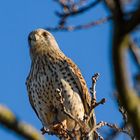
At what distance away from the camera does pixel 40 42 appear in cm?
748

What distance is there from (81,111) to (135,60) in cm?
413

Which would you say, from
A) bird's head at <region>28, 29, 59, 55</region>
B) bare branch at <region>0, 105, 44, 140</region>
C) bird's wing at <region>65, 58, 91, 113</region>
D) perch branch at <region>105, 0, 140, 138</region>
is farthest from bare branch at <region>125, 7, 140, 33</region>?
bird's head at <region>28, 29, 59, 55</region>

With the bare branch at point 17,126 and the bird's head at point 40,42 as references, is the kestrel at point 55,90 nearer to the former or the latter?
the bird's head at point 40,42

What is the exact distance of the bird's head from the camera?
7.28 metres

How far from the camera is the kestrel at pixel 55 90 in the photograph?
6.03 m

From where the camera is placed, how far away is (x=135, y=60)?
207 centimetres

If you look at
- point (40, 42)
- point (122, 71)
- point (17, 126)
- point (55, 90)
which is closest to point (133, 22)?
point (122, 71)

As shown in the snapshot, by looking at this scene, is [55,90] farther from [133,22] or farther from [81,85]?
[133,22]

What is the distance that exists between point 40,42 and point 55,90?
1.70m

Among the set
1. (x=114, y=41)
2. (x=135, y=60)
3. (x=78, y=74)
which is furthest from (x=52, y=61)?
(x=114, y=41)

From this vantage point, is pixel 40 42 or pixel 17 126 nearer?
pixel 17 126

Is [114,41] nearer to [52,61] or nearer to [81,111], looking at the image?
[81,111]

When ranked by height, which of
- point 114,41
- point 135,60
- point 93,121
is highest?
point 93,121

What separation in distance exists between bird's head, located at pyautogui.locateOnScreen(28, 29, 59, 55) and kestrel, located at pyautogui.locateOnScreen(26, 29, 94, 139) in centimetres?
47
